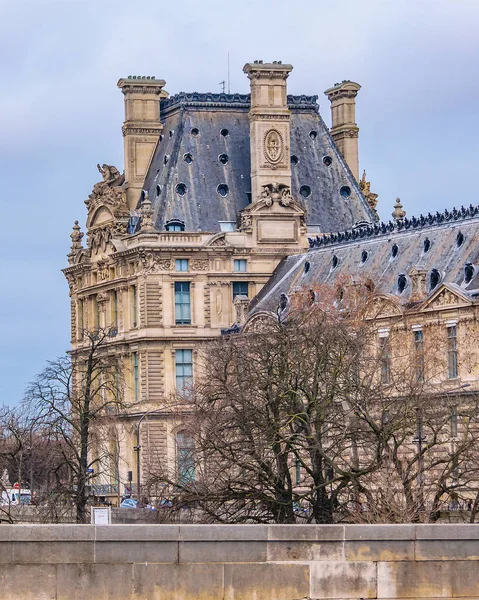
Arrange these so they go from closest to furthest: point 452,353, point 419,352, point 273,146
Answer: point 419,352, point 452,353, point 273,146

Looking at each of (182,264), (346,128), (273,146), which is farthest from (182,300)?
(346,128)

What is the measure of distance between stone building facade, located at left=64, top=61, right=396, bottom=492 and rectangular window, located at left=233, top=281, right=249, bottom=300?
0.28ft

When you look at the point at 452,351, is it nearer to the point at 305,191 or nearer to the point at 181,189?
the point at 181,189

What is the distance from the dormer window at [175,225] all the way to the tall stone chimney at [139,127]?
5.12 metres

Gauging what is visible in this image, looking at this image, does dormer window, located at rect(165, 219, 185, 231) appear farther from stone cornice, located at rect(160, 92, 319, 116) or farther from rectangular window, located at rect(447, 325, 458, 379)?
rectangular window, located at rect(447, 325, 458, 379)

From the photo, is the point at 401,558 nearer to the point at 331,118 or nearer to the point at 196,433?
the point at 196,433

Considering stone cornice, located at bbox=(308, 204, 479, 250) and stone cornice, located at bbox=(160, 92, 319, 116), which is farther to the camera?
stone cornice, located at bbox=(160, 92, 319, 116)

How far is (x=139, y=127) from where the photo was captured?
4934 inches

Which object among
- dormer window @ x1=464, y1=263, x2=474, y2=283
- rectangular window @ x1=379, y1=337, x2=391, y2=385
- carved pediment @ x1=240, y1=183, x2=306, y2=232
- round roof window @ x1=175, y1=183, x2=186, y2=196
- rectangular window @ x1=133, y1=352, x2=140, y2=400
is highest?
round roof window @ x1=175, y1=183, x2=186, y2=196

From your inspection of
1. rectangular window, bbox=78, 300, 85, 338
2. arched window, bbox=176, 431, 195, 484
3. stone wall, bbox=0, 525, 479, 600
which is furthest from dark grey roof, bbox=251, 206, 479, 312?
stone wall, bbox=0, 525, 479, 600

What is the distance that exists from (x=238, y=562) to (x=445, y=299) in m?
64.1

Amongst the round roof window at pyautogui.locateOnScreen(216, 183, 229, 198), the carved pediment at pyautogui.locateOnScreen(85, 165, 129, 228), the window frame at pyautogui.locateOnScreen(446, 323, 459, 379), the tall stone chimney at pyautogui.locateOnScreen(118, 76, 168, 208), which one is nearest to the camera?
the window frame at pyautogui.locateOnScreen(446, 323, 459, 379)

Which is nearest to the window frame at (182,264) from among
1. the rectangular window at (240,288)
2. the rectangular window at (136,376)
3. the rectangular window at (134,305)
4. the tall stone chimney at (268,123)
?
the rectangular window at (240,288)

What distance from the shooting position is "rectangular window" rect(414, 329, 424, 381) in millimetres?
80031
